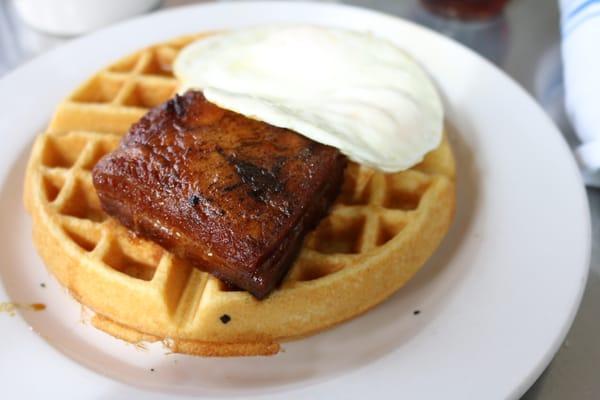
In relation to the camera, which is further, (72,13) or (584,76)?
(72,13)

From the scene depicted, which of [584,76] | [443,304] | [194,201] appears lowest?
[443,304]

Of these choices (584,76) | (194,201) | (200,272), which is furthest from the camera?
(584,76)

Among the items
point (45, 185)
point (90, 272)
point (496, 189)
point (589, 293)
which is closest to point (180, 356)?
point (90, 272)

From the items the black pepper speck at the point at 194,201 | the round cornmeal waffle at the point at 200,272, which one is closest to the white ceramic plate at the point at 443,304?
the round cornmeal waffle at the point at 200,272

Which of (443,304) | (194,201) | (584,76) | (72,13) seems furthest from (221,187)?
(72,13)

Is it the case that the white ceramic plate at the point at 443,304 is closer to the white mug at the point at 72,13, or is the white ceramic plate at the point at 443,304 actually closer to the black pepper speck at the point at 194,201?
the black pepper speck at the point at 194,201

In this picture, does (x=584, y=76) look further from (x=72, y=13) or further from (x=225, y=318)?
(x=72, y=13)

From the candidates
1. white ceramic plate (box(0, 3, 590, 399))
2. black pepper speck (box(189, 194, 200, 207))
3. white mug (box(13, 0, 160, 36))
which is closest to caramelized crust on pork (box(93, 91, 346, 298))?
black pepper speck (box(189, 194, 200, 207))
